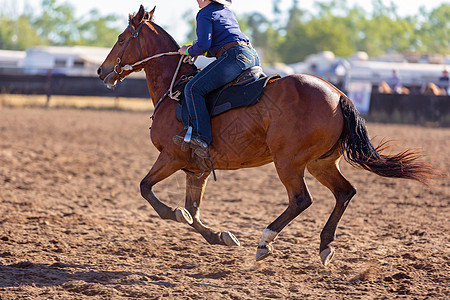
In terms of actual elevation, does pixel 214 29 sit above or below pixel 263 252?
above

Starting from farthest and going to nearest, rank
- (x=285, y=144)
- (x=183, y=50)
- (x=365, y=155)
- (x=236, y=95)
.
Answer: (x=183, y=50)
(x=236, y=95)
(x=365, y=155)
(x=285, y=144)

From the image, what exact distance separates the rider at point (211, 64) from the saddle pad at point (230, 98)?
0.28 feet

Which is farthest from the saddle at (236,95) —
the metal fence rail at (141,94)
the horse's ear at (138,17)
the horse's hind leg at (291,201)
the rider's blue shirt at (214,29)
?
the metal fence rail at (141,94)

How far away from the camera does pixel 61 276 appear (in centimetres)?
488

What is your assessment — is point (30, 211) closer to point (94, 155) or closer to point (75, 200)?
point (75, 200)

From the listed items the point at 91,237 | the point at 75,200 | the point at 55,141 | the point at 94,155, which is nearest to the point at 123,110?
the point at 55,141

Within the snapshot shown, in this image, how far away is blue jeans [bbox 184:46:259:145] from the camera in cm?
542

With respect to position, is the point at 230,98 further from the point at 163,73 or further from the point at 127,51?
the point at 127,51

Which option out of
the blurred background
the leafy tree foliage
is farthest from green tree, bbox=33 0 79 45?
Result: the leafy tree foliage

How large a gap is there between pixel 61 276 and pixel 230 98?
2.17 m

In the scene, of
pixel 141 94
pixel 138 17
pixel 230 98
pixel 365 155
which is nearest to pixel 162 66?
pixel 138 17

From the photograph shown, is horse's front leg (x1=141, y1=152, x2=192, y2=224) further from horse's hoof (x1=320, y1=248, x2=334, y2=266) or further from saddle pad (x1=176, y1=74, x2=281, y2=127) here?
horse's hoof (x1=320, y1=248, x2=334, y2=266)

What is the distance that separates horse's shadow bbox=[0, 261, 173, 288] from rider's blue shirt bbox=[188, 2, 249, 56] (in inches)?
85.0

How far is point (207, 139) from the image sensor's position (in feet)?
17.7
